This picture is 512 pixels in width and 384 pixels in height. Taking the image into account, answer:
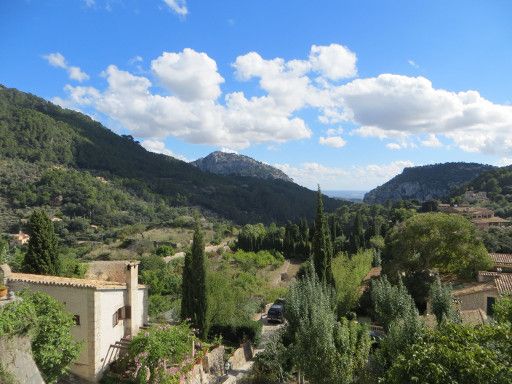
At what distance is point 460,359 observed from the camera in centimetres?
729

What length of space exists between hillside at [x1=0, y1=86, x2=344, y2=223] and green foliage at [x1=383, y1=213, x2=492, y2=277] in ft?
250

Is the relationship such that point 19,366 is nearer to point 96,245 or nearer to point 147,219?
point 96,245

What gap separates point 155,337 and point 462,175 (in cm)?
19664

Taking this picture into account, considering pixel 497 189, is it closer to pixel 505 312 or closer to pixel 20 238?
pixel 20 238

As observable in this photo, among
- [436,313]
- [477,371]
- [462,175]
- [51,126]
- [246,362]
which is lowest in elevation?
[246,362]

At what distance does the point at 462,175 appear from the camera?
187 m

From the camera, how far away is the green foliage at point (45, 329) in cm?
1086

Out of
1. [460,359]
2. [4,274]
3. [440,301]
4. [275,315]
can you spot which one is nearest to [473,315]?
[440,301]

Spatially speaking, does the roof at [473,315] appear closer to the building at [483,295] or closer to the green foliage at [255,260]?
the building at [483,295]

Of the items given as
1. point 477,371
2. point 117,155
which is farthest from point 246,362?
point 117,155

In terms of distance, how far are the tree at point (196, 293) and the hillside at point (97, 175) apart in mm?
72460

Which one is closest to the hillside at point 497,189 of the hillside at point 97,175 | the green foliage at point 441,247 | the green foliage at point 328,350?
the hillside at point 97,175

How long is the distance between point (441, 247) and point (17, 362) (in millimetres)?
25438

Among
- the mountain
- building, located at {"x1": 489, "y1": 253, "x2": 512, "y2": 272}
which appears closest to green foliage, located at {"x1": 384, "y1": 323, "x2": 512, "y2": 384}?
building, located at {"x1": 489, "y1": 253, "x2": 512, "y2": 272}
